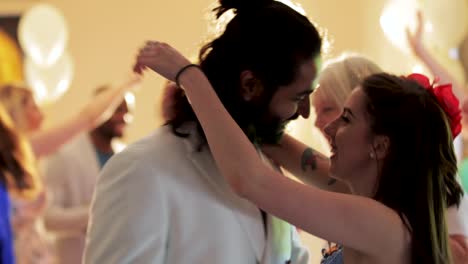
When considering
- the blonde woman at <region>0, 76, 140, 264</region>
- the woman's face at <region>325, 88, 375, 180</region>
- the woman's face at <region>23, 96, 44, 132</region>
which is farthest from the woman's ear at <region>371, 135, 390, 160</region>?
the woman's face at <region>23, 96, 44, 132</region>

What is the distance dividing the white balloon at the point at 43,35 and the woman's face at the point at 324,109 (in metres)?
2.96

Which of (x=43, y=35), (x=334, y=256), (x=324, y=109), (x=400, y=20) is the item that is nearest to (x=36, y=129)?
(x=43, y=35)

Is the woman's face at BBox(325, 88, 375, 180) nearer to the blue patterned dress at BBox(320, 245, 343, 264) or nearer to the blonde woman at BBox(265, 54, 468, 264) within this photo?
the blue patterned dress at BBox(320, 245, 343, 264)

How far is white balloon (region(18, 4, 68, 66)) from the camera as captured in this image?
15.5ft

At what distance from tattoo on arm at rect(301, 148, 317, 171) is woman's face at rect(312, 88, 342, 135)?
0.36 ft

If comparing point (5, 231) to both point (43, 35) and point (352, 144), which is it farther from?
point (43, 35)

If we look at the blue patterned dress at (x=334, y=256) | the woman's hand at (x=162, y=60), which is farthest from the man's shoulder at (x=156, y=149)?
the blue patterned dress at (x=334, y=256)

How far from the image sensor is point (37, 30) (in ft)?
15.7

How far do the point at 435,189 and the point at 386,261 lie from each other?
16 centimetres

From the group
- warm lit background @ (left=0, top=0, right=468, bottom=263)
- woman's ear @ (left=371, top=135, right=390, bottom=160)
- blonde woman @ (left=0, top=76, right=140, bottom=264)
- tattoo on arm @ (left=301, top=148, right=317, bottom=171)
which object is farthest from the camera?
warm lit background @ (left=0, top=0, right=468, bottom=263)

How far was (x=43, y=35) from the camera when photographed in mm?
4742

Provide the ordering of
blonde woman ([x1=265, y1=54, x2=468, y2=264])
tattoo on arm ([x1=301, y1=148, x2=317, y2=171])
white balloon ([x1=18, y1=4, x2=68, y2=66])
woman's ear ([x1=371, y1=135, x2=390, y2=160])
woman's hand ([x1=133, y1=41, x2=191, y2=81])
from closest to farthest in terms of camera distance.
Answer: woman's hand ([x1=133, y1=41, x2=191, y2=81]), woman's ear ([x1=371, y1=135, x2=390, y2=160]), blonde woman ([x1=265, y1=54, x2=468, y2=264]), tattoo on arm ([x1=301, y1=148, x2=317, y2=171]), white balloon ([x1=18, y1=4, x2=68, y2=66])

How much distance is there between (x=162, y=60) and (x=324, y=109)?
0.75 metres

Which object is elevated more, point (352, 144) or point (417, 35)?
point (352, 144)
